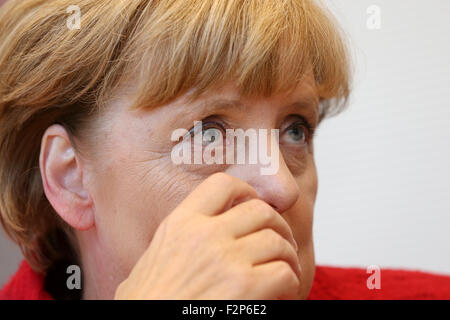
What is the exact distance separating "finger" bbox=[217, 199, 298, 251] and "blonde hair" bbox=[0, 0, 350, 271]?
28 cm

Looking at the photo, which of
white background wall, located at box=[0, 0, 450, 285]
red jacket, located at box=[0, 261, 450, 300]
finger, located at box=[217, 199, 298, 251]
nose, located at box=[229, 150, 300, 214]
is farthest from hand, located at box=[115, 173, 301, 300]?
white background wall, located at box=[0, 0, 450, 285]

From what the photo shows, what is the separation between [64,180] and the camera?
142 centimetres

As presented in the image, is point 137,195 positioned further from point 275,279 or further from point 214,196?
point 275,279

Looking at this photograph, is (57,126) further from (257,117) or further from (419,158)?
(419,158)

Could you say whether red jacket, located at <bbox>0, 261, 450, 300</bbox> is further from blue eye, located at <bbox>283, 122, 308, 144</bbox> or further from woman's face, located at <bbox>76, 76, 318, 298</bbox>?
blue eye, located at <bbox>283, 122, 308, 144</bbox>

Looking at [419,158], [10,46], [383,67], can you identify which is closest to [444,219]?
[419,158]

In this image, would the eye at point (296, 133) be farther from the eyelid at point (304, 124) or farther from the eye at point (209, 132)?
the eye at point (209, 132)

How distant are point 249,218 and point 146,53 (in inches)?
16.9

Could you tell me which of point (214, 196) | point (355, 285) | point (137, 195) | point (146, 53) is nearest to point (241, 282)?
point (214, 196)

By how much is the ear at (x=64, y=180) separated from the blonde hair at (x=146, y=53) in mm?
41

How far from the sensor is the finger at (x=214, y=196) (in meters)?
1.10

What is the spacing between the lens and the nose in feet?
4.10

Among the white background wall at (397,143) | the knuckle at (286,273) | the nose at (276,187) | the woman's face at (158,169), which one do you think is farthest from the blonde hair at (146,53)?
the white background wall at (397,143)
